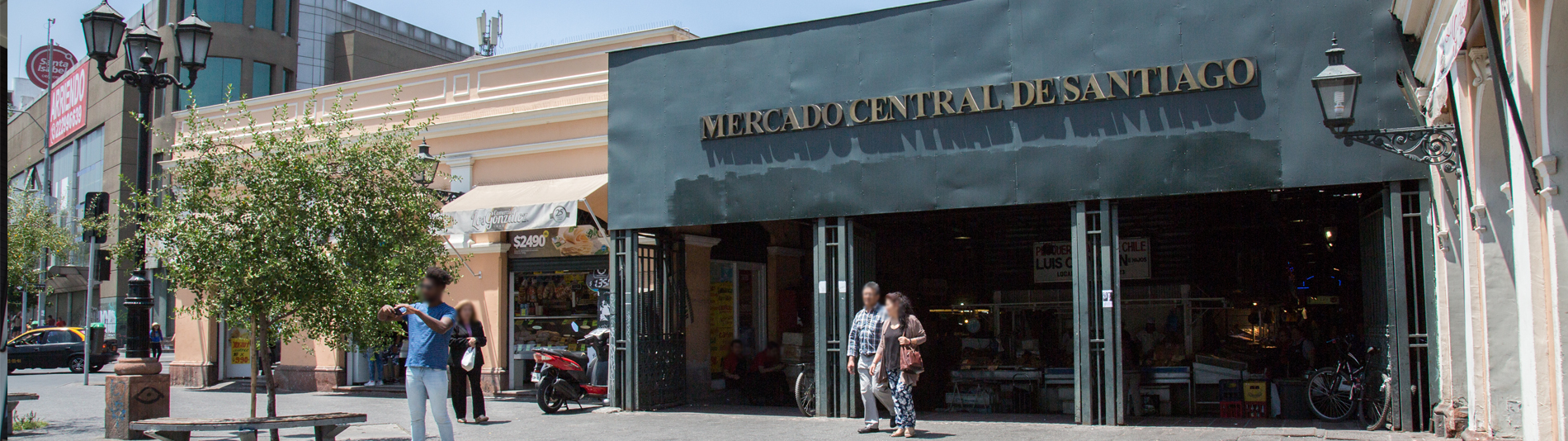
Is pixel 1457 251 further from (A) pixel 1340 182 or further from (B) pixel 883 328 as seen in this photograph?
(B) pixel 883 328

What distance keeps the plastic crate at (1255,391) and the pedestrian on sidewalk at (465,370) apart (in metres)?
8.47

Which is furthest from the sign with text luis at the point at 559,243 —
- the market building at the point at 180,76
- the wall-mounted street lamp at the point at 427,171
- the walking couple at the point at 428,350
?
the market building at the point at 180,76

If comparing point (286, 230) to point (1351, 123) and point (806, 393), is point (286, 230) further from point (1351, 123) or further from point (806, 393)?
point (1351, 123)

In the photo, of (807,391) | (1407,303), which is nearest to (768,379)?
(807,391)

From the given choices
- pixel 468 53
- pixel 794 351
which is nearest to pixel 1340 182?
pixel 794 351

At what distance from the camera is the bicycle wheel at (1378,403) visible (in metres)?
9.13

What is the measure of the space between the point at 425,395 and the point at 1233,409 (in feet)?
28.8

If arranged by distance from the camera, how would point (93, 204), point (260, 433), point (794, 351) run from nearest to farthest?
point (260, 433)
point (794, 351)
point (93, 204)

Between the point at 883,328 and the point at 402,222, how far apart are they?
453 cm

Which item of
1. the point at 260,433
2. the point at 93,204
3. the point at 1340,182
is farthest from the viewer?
the point at 93,204

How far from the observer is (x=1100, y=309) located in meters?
9.96

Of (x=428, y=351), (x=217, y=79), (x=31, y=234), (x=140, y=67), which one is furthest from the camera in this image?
(x=217, y=79)

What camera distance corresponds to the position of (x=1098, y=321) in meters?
9.95

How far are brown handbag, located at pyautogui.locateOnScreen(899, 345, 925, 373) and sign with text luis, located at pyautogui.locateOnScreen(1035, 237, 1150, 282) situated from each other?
22.2ft
